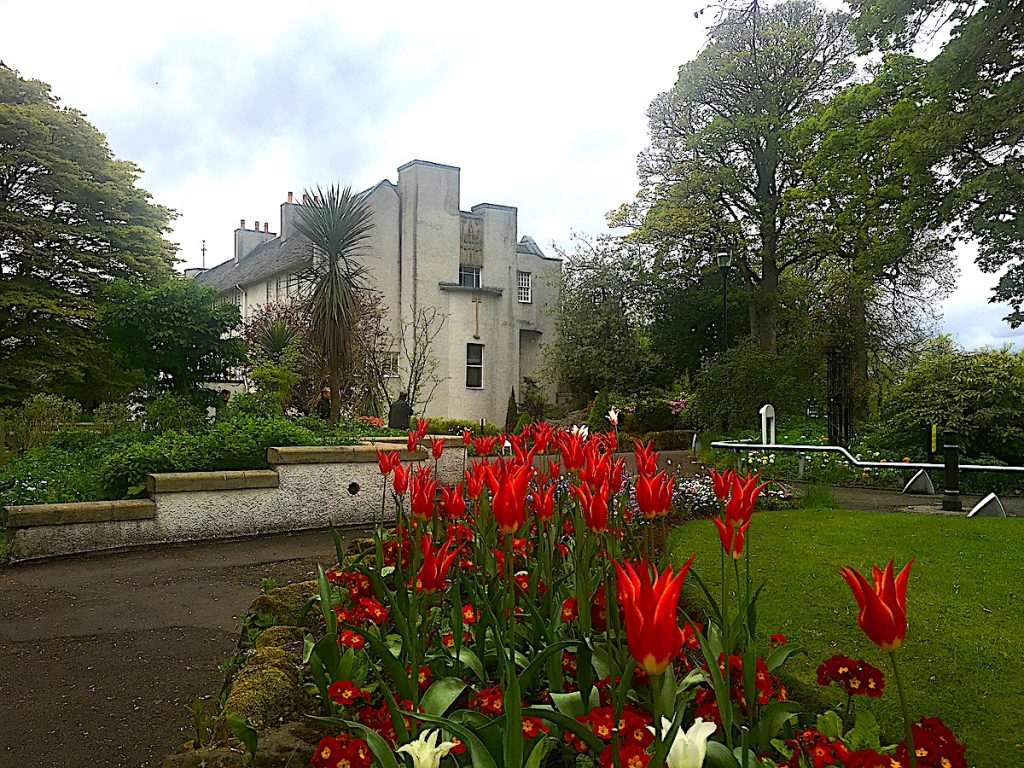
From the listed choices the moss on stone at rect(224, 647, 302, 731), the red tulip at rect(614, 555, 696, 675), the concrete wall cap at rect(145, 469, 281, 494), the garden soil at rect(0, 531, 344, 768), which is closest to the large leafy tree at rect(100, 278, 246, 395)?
the concrete wall cap at rect(145, 469, 281, 494)

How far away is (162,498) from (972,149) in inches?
606

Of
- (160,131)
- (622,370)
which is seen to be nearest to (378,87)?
(160,131)

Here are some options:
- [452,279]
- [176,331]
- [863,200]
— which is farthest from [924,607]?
[452,279]

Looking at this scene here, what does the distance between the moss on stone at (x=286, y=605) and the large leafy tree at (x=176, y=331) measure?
28.1ft

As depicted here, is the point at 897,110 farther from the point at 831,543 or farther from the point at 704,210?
the point at 831,543

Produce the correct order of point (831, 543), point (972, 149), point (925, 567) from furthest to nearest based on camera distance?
point (972, 149), point (831, 543), point (925, 567)

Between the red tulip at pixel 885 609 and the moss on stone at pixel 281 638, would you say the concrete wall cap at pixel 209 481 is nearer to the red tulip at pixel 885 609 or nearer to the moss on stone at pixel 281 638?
the moss on stone at pixel 281 638

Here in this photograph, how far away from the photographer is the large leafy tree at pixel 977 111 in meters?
12.6

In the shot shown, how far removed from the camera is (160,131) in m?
12.4

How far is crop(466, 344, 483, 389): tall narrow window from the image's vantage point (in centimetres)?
2688

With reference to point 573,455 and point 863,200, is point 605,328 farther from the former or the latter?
point 573,455

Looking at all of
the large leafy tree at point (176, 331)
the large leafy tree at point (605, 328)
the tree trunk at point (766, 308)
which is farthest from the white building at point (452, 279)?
the large leafy tree at point (176, 331)

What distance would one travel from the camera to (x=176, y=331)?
1133 cm

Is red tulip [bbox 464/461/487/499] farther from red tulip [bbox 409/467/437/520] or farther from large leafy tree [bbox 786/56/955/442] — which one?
large leafy tree [bbox 786/56/955/442]
